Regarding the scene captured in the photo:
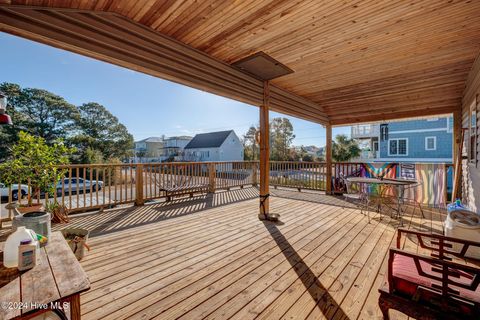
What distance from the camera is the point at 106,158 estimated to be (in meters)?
21.1

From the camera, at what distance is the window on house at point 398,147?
14.1 m

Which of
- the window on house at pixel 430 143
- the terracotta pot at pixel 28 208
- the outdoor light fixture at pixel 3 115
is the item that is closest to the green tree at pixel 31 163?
the terracotta pot at pixel 28 208

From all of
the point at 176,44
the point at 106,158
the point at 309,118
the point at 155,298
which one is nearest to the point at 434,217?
the point at 309,118

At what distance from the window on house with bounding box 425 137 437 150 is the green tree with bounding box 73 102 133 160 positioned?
87.5ft

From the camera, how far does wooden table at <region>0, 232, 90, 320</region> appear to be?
923 millimetres

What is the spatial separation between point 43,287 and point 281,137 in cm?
2359

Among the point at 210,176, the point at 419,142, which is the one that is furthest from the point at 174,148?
the point at 419,142

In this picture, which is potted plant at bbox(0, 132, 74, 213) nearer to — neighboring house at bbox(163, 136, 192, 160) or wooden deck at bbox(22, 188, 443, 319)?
wooden deck at bbox(22, 188, 443, 319)

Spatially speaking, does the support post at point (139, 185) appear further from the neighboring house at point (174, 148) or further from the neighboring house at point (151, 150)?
the neighboring house at point (151, 150)

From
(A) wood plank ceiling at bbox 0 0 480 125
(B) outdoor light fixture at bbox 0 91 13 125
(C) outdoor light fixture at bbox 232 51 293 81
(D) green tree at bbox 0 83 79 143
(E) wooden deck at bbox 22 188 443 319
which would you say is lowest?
(E) wooden deck at bbox 22 188 443 319

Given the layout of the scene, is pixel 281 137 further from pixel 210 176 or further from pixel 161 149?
pixel 161 149

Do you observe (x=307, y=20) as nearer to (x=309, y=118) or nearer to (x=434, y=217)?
(x=309, y=118)

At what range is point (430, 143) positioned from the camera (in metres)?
13.2

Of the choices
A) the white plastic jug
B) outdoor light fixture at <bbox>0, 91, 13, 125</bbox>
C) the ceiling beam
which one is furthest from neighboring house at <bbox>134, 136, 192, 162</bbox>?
the white plastic jug
